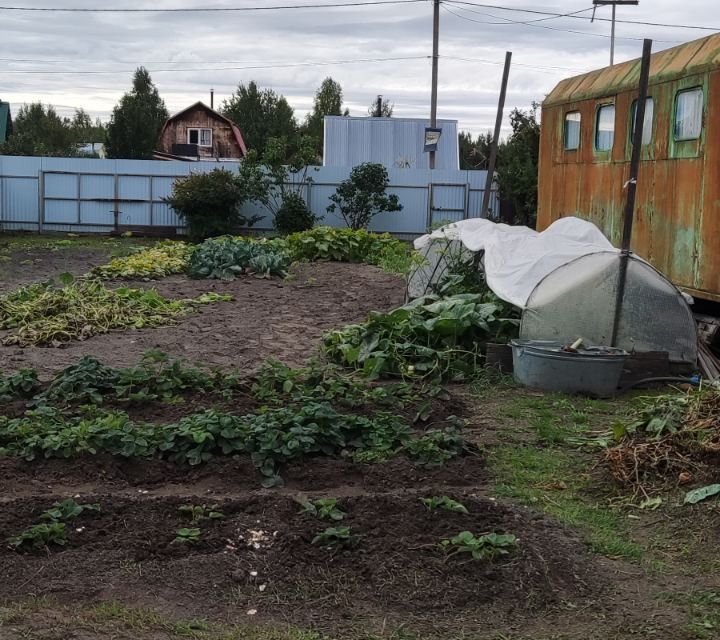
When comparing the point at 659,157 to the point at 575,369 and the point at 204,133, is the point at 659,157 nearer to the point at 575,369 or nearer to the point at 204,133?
the point at 575,369

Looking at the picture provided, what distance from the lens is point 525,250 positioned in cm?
1086

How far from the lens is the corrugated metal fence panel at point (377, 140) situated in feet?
131

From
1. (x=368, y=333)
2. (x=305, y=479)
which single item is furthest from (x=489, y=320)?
(x=305, y=479)

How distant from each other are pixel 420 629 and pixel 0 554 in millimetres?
2054

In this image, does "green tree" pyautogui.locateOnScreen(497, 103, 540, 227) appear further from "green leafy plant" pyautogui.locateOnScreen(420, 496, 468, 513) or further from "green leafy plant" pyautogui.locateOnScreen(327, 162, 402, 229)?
"green leafy plant" pyautogui.locateOnScreen(420, 496, 468, 513)

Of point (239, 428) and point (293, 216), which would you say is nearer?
point (239, 428)

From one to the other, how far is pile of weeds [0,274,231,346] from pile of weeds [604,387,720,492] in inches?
278

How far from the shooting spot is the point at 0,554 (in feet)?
15.8

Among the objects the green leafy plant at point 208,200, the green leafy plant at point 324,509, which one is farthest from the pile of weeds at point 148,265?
the green leafy plant at point 324,509

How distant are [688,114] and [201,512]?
7.31 m

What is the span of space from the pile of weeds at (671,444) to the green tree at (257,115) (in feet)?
196

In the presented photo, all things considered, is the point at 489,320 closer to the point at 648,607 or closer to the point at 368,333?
the point at 368,333

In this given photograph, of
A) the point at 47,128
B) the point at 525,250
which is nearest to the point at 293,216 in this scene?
the point at 525,250

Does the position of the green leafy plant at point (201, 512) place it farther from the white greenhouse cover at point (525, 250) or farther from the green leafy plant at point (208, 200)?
the green leafy plant at point (208, 200)
